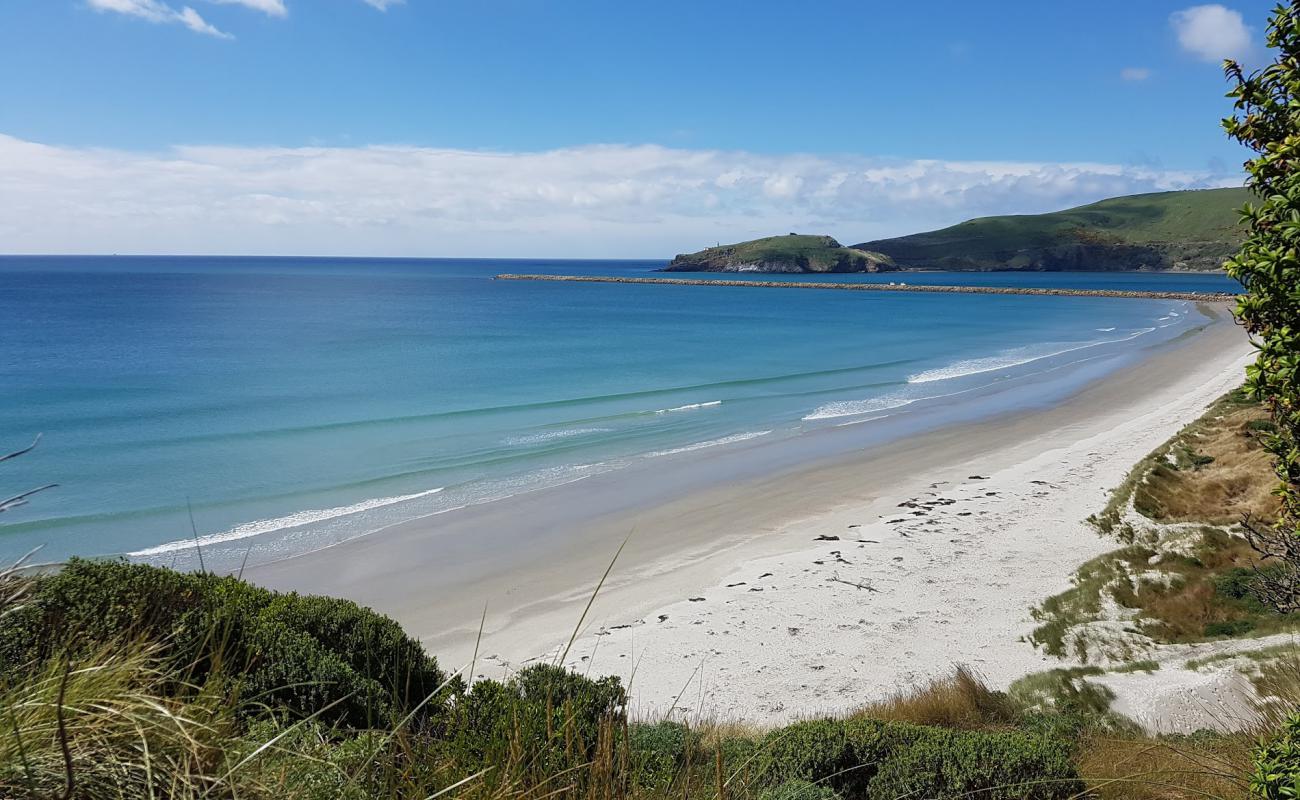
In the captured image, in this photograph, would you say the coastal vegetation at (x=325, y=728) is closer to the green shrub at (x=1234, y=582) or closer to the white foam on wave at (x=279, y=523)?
the green shrub at (x=1234, y=582)

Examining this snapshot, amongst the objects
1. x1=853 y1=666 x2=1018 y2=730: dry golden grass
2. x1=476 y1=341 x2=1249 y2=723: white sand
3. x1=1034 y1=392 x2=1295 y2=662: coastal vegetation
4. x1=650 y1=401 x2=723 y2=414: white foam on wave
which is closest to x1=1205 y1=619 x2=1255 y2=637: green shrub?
x1=1034 y1=392 x2=1295 y2=662: coastal vegetation

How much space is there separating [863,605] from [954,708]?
479 centimetres

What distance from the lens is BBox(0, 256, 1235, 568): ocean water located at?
1886 centimetres

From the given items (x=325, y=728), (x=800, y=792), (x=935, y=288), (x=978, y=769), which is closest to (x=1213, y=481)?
(x=978, y=769)

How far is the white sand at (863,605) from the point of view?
10664 mm

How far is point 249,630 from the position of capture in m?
6.14

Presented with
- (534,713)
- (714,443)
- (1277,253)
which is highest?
(1277,253)

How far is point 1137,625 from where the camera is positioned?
11344 mm

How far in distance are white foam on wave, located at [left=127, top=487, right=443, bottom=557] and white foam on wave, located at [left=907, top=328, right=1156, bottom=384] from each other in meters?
28.4

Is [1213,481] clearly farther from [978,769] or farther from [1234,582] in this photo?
[978,769]

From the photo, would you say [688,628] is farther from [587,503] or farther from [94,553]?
[94,553]

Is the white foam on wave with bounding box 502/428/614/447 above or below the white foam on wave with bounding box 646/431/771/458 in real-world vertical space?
above

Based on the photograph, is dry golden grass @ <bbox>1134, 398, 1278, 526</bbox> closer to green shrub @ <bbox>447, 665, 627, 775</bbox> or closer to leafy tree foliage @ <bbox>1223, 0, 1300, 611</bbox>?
leafy tree foliage @ <bbox>1223, 0, 1300, 611</bbox>

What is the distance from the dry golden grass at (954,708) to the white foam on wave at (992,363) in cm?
3222
